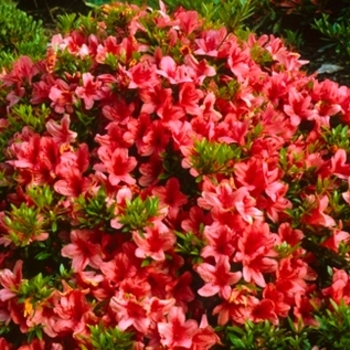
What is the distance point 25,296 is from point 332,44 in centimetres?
312

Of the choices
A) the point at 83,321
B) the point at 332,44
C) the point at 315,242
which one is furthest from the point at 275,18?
the point at 83,321

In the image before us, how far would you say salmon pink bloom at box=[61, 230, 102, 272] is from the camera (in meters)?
2.87

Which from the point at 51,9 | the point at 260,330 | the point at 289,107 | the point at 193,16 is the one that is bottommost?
the point at 51,9

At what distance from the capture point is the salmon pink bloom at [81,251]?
9.41 ft

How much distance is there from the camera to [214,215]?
2.83m

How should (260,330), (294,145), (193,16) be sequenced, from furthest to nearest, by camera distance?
(193,16) < (294,145) < (260,330)

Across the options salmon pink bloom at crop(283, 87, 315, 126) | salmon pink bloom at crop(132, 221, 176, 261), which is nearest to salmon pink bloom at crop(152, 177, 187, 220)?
salmon pink bloom at crop(132, 221, 176, 261)

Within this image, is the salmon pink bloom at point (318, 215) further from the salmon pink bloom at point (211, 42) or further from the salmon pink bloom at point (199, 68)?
the salmon pink bloom at point (211, 42)

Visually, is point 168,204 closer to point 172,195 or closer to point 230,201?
point 172,195

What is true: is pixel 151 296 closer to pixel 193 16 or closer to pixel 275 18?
pixel 193 16

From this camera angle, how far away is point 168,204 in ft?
9.66

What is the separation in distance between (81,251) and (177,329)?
40cm

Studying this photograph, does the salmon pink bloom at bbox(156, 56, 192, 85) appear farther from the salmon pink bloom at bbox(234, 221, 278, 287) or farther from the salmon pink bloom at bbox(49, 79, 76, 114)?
Answer: the salmon pink bloom at bbox(234, 221, 278, 287)

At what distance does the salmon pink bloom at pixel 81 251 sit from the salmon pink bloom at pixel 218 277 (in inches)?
13.3
